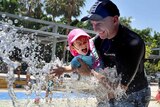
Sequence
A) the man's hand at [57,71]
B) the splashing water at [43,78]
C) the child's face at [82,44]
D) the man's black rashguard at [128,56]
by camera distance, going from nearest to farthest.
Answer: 1. the man's black rashguard at [128,56]
2. the splashing water at [43,78]
3. the man's hand at [57,71]
4. the child's face at [82,44]

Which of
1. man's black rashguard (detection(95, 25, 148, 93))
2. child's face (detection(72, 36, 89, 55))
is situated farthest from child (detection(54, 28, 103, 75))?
man's black rashguard (detection(95, 25, 148, 93))

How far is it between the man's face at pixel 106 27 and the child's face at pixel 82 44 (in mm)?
645

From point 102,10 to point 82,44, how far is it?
2.43ft

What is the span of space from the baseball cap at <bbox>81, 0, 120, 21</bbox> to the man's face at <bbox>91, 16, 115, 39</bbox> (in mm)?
35

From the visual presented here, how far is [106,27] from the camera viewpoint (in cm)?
270

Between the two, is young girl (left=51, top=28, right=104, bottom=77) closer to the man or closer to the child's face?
the child's face

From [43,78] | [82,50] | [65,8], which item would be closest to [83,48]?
[82,50]

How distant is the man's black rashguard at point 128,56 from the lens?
102 inches

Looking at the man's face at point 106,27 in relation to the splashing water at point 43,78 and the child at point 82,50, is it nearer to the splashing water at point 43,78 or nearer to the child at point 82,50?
the splashing water at point 43,78

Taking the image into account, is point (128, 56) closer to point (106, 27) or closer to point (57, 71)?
point (106, 27)

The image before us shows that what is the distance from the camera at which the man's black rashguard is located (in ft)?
8.46

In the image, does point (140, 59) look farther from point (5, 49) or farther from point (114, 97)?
point (5, 49)

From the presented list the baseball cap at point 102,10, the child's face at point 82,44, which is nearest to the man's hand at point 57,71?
the child's face at point 82,44

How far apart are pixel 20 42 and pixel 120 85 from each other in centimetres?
238
